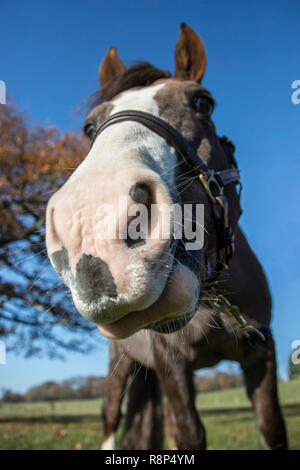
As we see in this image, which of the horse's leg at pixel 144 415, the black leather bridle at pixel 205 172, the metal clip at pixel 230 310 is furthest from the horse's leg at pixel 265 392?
the horse's leg at pixel 144 415

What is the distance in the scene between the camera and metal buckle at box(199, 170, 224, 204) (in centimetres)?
226

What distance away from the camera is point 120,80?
3094 millimetres

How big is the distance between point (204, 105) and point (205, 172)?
0.67 m

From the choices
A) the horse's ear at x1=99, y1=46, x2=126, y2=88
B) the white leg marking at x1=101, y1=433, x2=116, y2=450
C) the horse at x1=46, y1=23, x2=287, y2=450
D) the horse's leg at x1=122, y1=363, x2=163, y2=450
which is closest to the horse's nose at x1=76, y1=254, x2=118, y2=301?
the horse at x1=46, y1=23, x2=287, y2=450

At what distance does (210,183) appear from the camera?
2.35 metres

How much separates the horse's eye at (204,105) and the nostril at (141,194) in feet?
4.36

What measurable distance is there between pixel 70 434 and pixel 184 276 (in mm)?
6891

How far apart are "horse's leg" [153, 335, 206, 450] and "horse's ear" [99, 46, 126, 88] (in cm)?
244

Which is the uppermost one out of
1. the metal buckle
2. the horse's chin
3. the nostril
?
the metal buckle

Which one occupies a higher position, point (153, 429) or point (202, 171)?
point (202, 171)

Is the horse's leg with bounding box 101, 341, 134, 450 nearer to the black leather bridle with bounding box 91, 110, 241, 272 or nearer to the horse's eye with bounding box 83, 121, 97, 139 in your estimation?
the black leather bridle with bounding box 91, 110, 241, 272

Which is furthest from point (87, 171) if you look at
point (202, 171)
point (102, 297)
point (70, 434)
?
point (70, 434)
